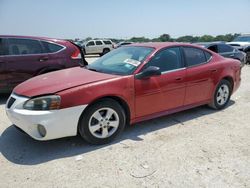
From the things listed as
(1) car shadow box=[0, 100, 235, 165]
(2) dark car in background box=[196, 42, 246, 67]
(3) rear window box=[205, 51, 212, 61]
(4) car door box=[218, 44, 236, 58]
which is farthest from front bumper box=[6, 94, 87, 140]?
(4) car door box=[218, 44, 236, 58]

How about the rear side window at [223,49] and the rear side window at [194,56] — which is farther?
the rear side window at [223,49]

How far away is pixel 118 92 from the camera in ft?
11.4

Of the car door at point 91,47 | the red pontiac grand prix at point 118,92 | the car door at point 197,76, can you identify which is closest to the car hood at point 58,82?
the red pontiac grand prix at point 118,92

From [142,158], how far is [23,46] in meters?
4.53

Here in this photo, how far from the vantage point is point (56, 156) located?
3199 mm

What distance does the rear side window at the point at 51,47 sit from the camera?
6.16 m

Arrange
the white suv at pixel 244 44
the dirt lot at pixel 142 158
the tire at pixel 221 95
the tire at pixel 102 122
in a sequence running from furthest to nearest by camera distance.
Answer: the white suv at pixel 244 44
the tire at pixel 221 95
the tire at pixel 102 122
the dirt lot at pixel 142 158

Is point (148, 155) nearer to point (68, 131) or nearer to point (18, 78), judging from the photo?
point (68, 131)

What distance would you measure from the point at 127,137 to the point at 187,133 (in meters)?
0.99

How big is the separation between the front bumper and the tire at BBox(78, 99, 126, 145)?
130mm

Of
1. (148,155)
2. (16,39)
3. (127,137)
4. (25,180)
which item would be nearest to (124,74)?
(127,137)

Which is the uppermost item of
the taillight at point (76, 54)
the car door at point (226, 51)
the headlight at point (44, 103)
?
the taillight at point (76, 54)

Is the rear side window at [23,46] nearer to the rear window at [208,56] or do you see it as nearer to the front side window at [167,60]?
the front side window at [167,60]

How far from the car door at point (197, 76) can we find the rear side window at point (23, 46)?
381 centimetres
